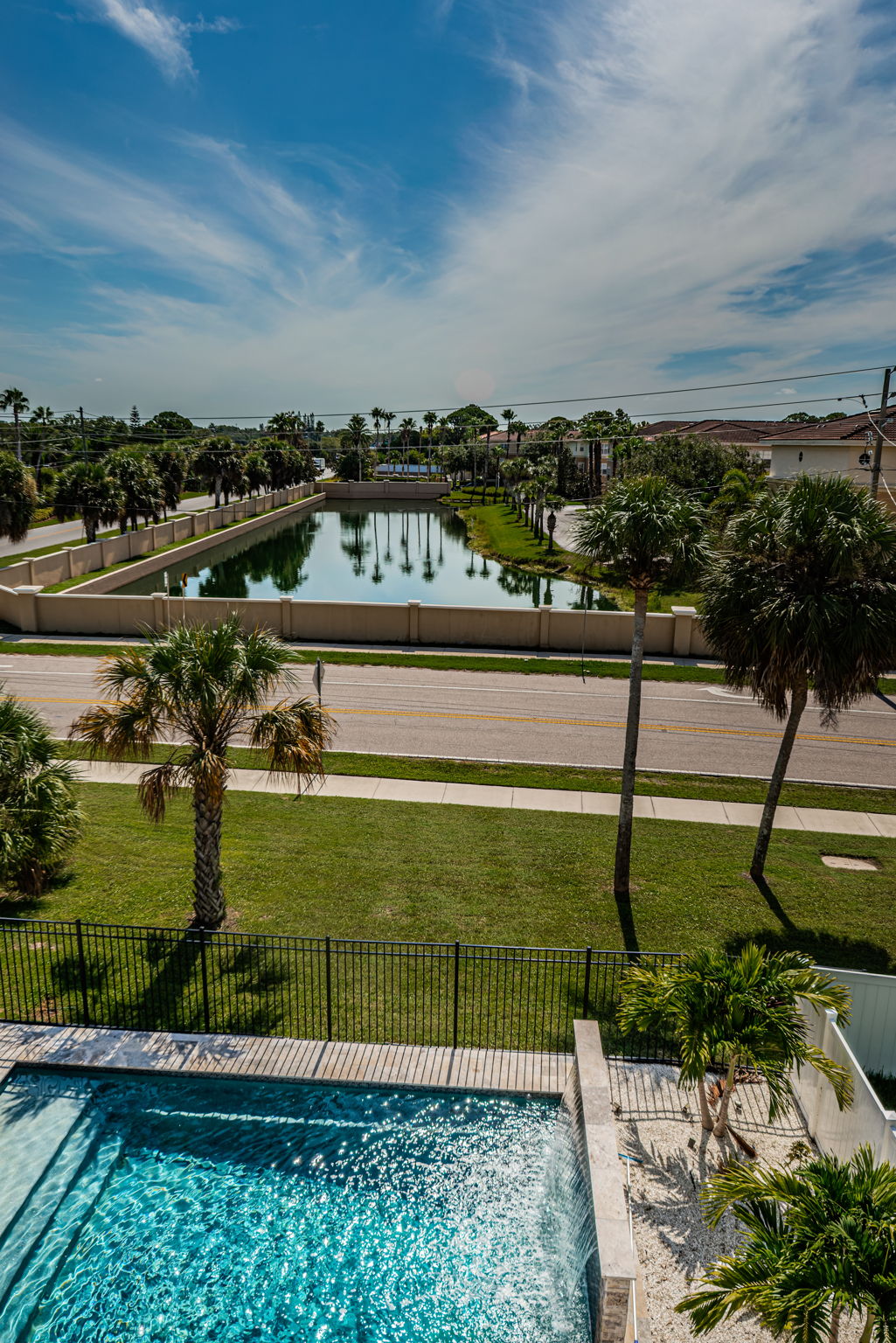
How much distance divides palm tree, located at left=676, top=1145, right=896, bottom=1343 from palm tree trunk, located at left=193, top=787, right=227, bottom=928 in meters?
9.46

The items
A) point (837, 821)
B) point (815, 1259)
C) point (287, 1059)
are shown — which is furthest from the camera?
point (837, 821)

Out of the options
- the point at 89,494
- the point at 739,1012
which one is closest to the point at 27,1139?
the point at 739,1012

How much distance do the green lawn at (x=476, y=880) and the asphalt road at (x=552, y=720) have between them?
4.22m

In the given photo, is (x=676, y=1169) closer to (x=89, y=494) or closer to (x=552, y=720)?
(x=552, y=720)

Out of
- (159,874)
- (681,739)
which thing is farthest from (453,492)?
(159,874)

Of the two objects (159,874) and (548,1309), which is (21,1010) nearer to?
(159,874)

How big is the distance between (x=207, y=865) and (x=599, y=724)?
14.5m

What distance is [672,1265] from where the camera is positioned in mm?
8672

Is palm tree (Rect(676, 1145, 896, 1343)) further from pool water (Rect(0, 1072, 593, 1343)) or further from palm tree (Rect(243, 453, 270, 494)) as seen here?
palm tree (Rect(243, 453, 270, 494))

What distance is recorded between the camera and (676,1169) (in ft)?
32.6

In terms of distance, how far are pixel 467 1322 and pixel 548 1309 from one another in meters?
0.78

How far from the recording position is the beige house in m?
47.6

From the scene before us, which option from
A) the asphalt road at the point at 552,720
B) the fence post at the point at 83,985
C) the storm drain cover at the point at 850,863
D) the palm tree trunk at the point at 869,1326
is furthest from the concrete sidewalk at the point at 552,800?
the palm tree trunk at the point at 869,1326

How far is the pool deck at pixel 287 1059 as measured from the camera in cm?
1138
